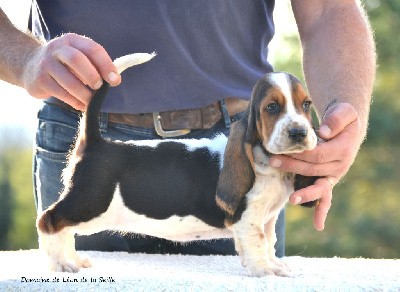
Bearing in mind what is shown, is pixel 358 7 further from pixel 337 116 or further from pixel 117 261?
pixel 117 261

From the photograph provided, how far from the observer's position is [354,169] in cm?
2338

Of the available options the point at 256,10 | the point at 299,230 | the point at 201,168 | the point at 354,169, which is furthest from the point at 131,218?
the point at 354,169

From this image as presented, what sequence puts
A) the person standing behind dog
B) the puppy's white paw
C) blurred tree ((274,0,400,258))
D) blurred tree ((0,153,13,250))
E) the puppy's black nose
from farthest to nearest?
blurred tree ((0,153,13,250))
blurred tree ((274,0,400,258))
the person standing behind dog
the puppy's white paw
the puppy's black nose

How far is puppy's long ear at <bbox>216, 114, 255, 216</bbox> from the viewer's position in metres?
2.93

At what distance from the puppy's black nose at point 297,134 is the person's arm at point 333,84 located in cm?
11

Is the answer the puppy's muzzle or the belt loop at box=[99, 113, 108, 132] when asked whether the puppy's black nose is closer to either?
the puppy's muzzle

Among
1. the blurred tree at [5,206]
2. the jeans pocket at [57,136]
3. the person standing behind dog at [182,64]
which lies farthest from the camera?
A: the blurred tree at [5,206]

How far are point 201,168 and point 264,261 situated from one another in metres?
0.41

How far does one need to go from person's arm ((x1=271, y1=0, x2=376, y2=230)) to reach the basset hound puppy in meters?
0.12

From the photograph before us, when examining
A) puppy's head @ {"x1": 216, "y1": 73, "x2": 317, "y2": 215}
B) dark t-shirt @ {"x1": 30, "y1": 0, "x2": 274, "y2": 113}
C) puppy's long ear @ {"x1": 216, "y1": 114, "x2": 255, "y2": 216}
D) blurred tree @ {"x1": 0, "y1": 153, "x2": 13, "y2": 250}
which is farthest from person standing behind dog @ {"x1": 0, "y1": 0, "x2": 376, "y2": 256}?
blurred tree @ {"x1": 0, "y1": 153, "x2": 13, "y2": 250}

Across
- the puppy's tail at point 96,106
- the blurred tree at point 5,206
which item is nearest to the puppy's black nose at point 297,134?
the puppy's tail at point 96,106

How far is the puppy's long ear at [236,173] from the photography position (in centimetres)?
293

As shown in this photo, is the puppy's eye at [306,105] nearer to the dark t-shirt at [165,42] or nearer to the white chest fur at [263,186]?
the white chest fur at [263,186]

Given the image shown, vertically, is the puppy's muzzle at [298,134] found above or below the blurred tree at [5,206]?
above
